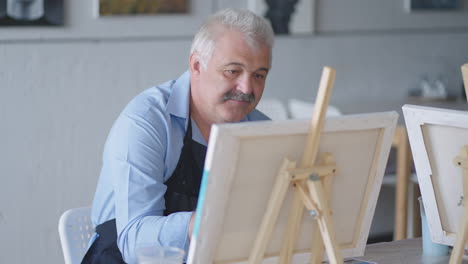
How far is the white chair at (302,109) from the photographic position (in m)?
4.39

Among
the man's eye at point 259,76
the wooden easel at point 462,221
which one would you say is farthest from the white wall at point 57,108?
the wooden easel at point 462,221

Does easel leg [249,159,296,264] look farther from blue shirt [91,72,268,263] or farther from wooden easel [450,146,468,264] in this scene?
wooden easel [450,146,468,264]

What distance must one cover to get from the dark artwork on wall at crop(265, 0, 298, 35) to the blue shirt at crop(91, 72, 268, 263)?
6.95 feet

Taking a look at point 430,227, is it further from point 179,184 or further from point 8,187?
point 8,187

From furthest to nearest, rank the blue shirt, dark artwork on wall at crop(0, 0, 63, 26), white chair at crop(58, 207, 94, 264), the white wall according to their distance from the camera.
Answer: the white wall, dark artwork on wall at crop(0, 0, 63, 26), white chair at crop(58, 207, 94, 264), the blue shirt

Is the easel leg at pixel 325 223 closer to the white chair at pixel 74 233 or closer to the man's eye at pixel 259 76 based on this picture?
the man's eye at pixel 259 76

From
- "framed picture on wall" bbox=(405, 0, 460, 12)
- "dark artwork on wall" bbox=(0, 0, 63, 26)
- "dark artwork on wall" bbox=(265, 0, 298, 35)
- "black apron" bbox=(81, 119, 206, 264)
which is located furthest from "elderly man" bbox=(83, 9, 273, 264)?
"framed picture on wall" bbox=(405, 0, 460, 12)

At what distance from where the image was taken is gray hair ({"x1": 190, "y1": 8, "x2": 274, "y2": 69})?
2.38 metres

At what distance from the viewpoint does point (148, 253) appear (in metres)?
1.84

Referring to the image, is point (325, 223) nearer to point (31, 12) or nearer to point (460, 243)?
point (460, 243)

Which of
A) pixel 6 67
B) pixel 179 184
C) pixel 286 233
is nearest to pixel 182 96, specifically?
pixel 179 184

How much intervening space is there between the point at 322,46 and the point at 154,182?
9.07ft

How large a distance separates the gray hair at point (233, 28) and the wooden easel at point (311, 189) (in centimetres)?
55

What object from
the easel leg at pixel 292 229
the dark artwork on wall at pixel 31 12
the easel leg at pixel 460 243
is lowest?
the easel leg at pixel 460 243
